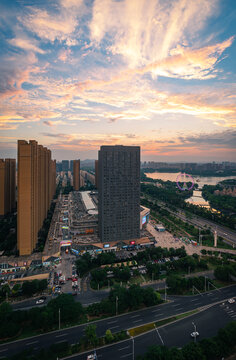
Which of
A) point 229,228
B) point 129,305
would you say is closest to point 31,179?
point 129,305

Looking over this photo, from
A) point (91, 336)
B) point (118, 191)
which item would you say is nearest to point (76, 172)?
point (118, 191)

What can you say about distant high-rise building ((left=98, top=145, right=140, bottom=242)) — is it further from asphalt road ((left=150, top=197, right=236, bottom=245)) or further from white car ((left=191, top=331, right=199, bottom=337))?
asphalt road ((left=150, top=197, right=236, bottom=245))

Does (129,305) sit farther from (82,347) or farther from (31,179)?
(31,179)

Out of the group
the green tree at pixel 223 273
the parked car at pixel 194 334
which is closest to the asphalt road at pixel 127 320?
the green tree at pixel 223 273

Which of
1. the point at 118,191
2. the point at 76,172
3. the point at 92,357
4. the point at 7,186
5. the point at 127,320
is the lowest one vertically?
the point at 127,320

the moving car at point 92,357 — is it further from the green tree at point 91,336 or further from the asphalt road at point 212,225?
the asphalt road at point 212,225

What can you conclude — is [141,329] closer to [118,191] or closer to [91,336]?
[91,336]
